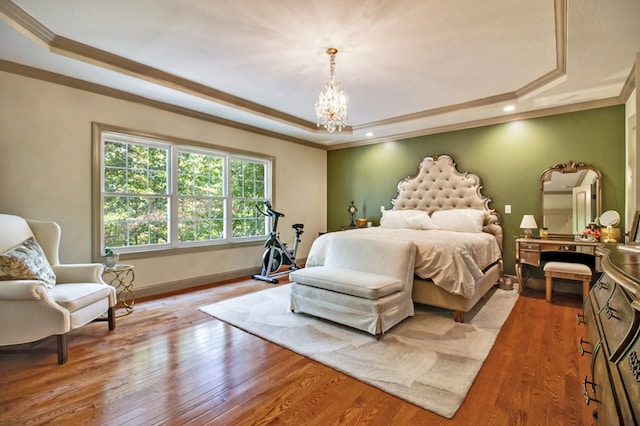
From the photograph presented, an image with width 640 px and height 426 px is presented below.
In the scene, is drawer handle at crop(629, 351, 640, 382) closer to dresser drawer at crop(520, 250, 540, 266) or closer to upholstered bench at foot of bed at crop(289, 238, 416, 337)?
upholstered bench at foot of bed at crop(289, 238, 416, 337)

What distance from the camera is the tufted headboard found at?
4.78 m

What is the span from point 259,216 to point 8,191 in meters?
3.25

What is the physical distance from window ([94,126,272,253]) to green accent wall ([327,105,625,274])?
2.22m

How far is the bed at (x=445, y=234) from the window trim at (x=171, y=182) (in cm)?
172

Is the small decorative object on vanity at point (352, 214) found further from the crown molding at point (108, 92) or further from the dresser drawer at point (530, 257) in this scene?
the dresser drawer at point (530, 257)

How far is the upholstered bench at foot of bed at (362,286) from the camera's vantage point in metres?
2.70

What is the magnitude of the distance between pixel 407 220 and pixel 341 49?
2.94 metres

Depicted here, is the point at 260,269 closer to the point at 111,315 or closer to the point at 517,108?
the point at 111,315

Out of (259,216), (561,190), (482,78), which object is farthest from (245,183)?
(561,190)

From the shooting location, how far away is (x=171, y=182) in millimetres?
4305

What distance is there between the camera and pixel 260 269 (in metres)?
5.43

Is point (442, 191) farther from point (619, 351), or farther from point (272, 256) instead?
point (619, 351)

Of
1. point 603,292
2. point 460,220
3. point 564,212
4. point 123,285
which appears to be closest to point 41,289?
point 123,285

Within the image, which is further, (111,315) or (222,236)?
(222,236)
